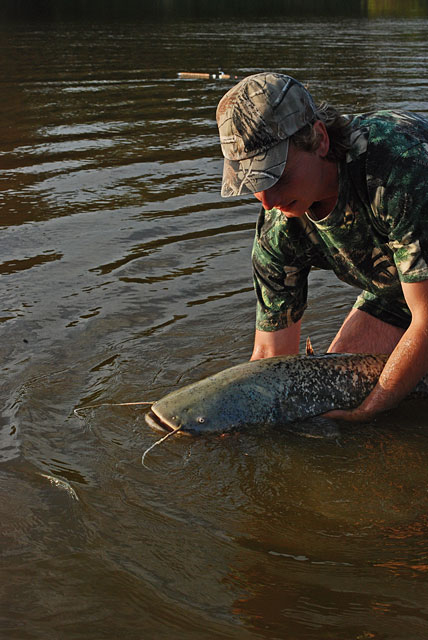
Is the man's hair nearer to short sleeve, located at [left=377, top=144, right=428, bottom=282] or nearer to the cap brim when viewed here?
the cap brim

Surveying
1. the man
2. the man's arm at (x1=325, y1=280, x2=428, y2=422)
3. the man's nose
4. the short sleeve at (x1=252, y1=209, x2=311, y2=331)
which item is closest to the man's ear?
the man

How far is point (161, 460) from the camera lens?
4.26 meters

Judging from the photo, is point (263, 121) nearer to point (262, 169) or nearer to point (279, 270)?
point (262, 169)

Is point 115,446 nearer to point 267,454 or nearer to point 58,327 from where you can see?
point 267,454

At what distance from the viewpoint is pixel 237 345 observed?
561cm

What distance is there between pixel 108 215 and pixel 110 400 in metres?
3.91

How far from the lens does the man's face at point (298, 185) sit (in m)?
3.73

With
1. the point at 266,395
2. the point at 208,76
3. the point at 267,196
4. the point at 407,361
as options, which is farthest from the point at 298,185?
the point at 208,76

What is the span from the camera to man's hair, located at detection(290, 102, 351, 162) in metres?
3.70

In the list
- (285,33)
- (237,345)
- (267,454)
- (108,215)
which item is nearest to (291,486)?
(267,454)

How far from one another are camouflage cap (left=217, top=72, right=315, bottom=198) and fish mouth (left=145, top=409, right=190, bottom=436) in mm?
1431

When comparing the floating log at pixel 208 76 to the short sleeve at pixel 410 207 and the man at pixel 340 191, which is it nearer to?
the man at pixel 340 191

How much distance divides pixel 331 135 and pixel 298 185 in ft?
1.12

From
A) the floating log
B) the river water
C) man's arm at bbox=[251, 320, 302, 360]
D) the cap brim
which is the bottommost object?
the river water
